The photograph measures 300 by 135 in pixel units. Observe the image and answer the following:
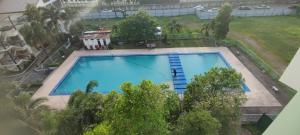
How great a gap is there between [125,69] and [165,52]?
16.8 feet

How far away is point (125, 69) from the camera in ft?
74.2

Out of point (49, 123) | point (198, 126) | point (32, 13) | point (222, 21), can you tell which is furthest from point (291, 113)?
point (32, 13)

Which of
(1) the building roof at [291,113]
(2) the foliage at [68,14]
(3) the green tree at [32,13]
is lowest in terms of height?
(2) the foliage at [68,14]

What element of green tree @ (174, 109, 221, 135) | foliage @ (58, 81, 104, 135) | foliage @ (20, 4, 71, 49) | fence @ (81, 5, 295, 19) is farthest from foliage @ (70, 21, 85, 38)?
green tree @ (174, 109, 221, 135)

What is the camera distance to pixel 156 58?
932 inches

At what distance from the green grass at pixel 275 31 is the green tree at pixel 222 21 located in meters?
5.08

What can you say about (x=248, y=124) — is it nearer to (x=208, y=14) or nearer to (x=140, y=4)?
(x=208, y=14)

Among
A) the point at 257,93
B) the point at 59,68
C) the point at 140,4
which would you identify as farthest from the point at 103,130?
the point at 140,4

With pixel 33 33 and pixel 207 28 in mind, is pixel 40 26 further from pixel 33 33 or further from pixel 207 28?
pixel 207 28

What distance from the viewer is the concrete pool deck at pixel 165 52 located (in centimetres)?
1664

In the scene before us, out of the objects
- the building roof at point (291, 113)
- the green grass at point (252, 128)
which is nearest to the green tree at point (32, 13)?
the green grass at point (252, 128)

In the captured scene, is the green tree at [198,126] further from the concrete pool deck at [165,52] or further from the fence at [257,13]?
the fence at [257,13]

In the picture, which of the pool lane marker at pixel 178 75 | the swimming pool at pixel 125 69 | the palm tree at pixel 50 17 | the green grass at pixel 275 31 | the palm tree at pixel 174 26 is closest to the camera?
the pool lane marker at pixel 178 75

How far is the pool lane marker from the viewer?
18.8 m
